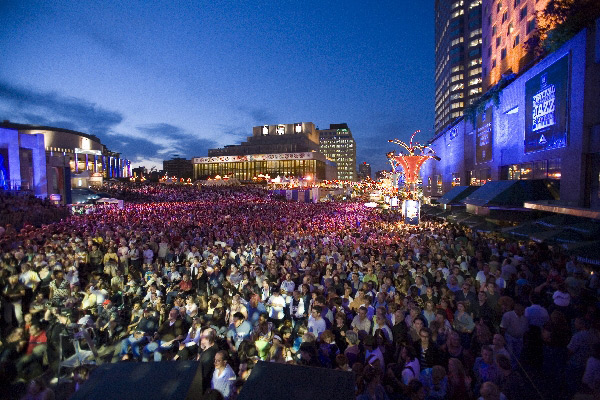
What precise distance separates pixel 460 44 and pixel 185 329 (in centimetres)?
7727

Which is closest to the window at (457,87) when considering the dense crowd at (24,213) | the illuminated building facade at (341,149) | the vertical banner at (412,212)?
the vertical banner at (412,212)

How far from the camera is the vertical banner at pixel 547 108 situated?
12.9m

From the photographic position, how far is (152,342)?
217 inches

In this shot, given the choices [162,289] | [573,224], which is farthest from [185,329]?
[573,224]

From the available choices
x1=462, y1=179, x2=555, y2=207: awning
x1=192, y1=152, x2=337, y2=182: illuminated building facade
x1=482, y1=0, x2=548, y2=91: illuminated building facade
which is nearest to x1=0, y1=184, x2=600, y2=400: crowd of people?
x1=462, y1=179, x2=555, y2=207: awning

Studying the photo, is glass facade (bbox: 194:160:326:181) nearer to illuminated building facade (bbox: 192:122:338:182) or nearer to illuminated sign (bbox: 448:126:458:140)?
illuminated building facade (bbox: 192:122:338:182)

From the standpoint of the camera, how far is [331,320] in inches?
235

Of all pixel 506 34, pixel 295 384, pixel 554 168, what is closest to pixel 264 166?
pixel 506 34

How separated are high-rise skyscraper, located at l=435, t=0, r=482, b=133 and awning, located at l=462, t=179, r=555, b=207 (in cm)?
5028

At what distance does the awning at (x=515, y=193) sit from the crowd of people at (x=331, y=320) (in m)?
4.16

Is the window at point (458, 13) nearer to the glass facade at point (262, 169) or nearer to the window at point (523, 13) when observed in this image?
the glass facade at point (262, 169)

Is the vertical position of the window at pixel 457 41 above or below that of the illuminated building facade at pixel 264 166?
above

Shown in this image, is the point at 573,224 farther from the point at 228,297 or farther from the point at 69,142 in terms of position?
the point at 69,142

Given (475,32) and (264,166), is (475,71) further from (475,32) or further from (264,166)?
(264,166)
